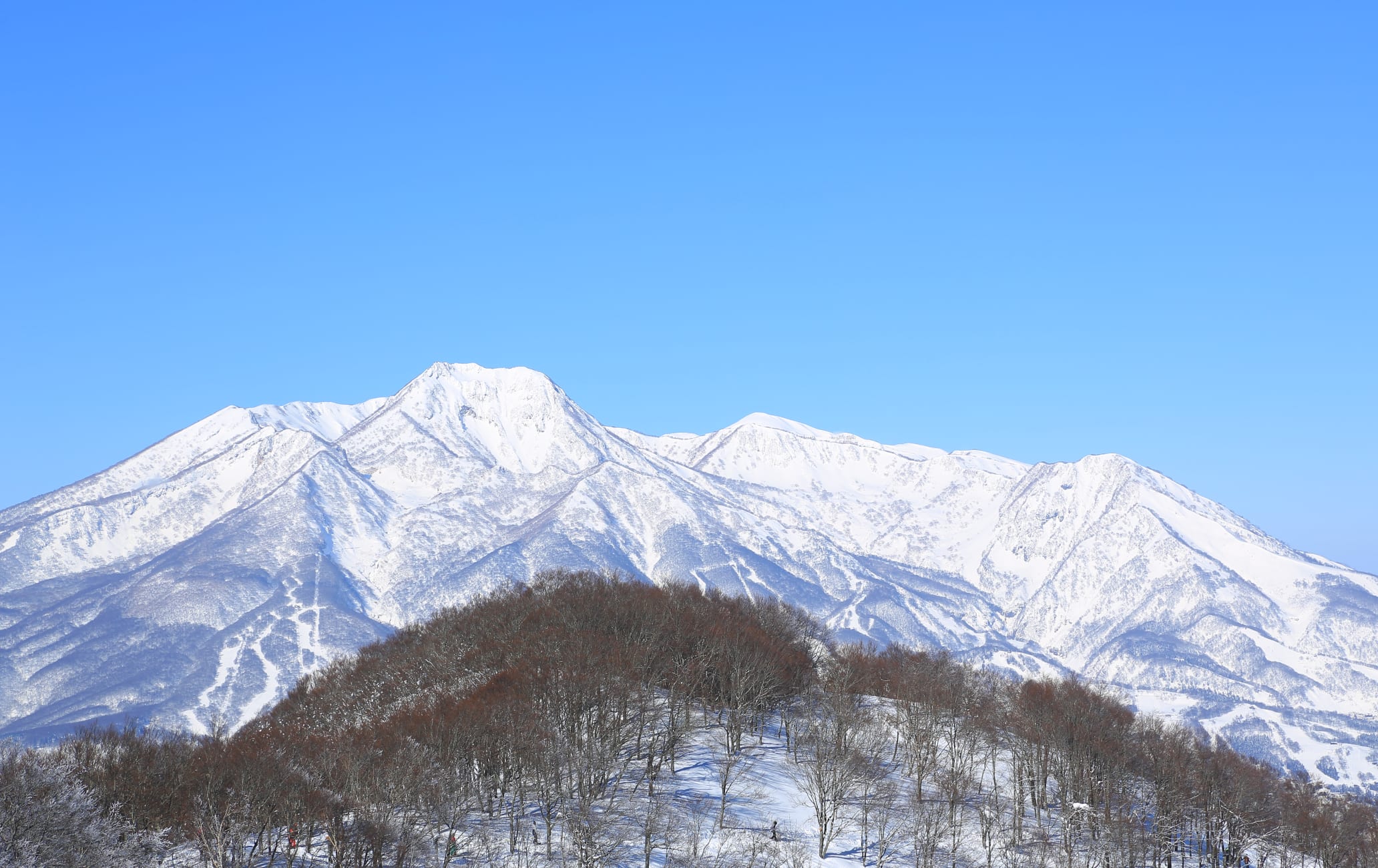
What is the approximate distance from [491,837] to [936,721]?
57.6m

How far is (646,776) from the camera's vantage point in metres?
110

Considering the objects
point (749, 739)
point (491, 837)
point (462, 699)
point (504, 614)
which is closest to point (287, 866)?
point (491, 837)

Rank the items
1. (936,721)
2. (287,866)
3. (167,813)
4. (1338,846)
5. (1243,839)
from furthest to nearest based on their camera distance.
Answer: (936,721)
(1338,846)
(1243,839)
(167,813)
(287,866)

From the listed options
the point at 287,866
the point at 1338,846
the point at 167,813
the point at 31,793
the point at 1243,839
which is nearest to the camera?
the point at 31,793

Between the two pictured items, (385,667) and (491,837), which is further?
(385,667)

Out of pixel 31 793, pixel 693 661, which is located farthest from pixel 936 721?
pixel 31 793

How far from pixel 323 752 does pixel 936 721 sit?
217ft

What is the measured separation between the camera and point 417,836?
9281 cm

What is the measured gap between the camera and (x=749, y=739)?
431ft

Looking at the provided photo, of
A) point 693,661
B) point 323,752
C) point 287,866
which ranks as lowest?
point 287,866

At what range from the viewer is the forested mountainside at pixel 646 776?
93.1m

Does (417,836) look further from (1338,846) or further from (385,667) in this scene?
(1338,846)

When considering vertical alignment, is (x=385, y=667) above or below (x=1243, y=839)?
above

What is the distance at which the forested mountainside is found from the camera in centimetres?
9306
